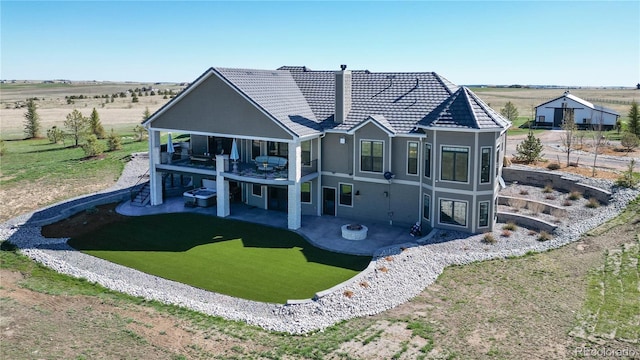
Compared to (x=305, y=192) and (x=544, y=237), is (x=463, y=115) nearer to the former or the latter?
(x=544, y=237)

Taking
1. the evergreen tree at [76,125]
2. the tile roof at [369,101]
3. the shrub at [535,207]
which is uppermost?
the tile roof at [369,101]

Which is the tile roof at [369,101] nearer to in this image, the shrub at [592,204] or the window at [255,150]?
the window at [255,150]

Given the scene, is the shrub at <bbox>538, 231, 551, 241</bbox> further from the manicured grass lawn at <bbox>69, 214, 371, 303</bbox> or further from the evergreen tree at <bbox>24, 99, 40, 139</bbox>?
the evergreen tree at <bbox>24, 99, 40, 139</bbox>

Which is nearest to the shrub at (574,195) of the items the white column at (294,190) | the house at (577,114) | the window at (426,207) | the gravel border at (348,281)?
the gravel border at (348,281)

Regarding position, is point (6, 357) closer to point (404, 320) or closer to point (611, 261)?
point (404, 320)

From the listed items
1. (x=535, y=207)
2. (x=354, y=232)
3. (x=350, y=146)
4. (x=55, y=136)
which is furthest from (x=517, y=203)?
(x=55, y=136)

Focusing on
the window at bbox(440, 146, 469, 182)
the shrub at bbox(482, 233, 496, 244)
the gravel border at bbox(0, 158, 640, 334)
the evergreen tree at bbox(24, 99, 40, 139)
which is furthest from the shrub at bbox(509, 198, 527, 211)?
the evergreen tree at bbox(24, 99, 40, 139)
